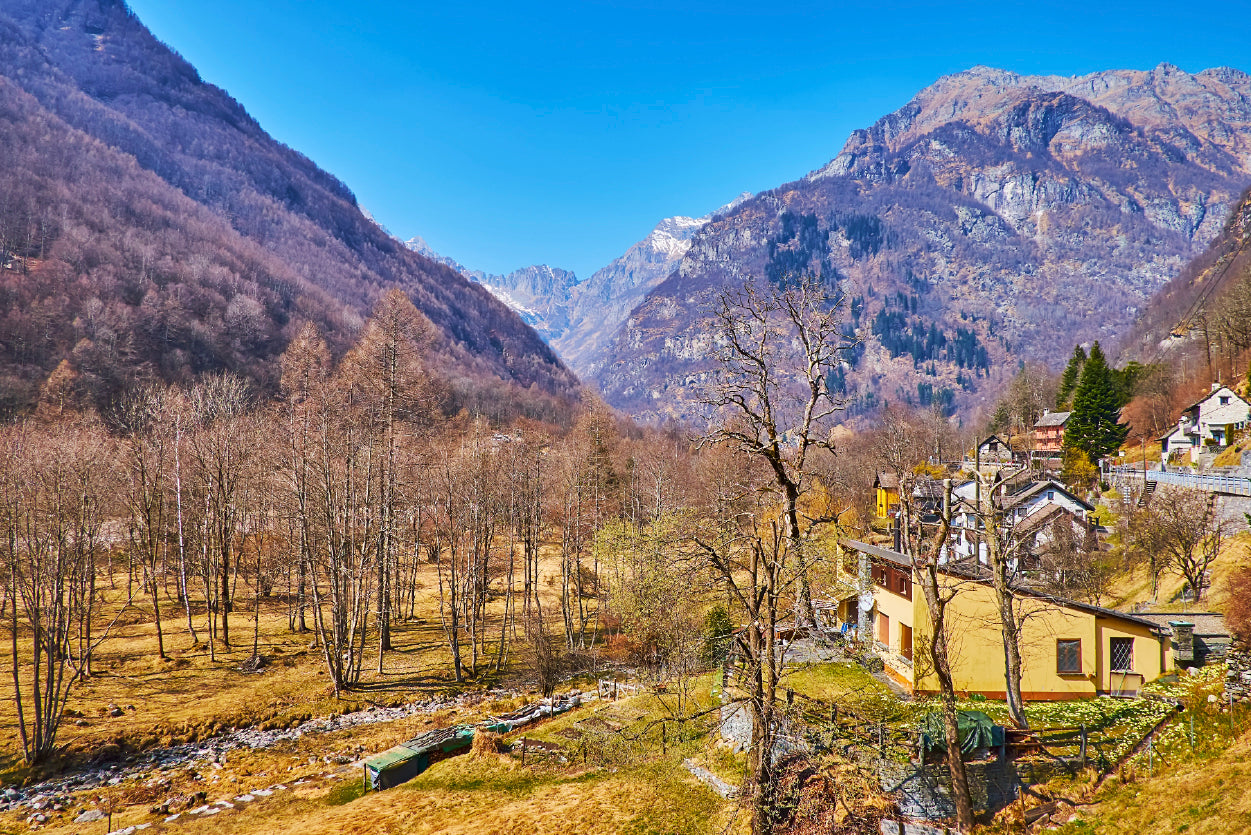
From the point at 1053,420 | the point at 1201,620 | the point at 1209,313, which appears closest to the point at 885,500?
the point at 1201,620

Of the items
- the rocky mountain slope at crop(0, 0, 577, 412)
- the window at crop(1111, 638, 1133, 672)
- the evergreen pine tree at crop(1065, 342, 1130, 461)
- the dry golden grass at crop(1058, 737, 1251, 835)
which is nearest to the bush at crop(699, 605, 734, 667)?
the window at crop(1111, 638, 1133, 672)

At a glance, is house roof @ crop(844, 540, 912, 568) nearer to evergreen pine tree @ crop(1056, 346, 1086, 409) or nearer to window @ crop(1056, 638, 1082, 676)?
window @ crop(1056, 638, 1082, 676)

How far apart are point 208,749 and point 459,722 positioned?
8.99 m

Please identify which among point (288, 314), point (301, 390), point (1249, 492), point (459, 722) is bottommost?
point (459, 722)

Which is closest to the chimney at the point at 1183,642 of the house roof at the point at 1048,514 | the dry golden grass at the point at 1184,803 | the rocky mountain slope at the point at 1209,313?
the dry golden grass at the point at 1184,803

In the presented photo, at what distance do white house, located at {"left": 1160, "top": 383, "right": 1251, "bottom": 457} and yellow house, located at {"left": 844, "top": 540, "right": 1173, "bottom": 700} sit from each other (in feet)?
165

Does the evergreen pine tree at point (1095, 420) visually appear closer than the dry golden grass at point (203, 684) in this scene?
No

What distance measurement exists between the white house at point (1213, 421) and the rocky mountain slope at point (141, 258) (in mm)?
104684

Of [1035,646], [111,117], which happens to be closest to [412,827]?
[1035,646]

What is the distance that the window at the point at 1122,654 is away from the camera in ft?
74.3

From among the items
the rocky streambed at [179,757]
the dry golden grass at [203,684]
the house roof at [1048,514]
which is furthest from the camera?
the house roof at [1048,514]

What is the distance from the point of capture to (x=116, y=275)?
317ft

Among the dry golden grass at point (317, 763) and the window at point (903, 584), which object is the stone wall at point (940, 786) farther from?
the window at point (903, 584)

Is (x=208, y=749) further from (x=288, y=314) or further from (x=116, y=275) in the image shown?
(x=288, y=314)
